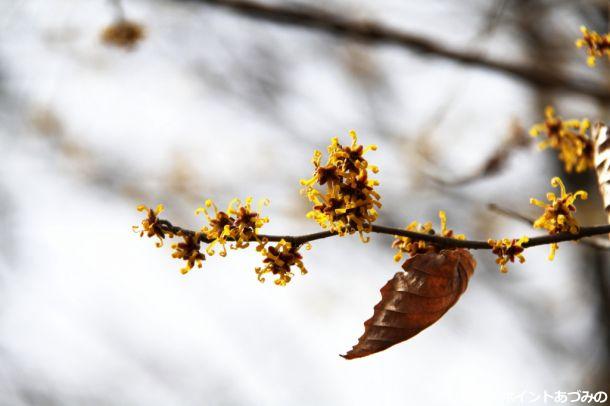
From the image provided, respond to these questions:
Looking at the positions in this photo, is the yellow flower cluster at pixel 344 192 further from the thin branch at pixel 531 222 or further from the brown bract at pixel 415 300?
the thin branch at pixel 531 222

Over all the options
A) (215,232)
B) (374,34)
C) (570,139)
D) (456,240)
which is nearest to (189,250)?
(215,232)

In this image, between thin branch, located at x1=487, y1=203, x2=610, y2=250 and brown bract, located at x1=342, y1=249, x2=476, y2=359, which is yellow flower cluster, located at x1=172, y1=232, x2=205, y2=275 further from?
thin branch, located at x1=487, y1=203, x2=610, y2=250

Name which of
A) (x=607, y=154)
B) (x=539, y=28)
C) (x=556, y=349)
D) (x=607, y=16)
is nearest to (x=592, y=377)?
(x=556, y=349)

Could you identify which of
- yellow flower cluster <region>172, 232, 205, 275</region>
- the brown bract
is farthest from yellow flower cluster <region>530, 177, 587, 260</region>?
yellow flower cluster <region>172, 232, 205, 275</region>

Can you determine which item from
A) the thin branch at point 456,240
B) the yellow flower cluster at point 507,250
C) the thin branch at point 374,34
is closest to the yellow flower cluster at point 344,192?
the thin branch at point 456,240

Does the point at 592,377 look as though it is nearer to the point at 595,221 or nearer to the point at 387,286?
the point at 595,221

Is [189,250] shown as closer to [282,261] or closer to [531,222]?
[282,261]
